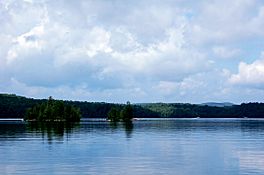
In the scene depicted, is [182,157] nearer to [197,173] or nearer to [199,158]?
[199,158]

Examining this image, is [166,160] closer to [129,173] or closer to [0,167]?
[129,173]

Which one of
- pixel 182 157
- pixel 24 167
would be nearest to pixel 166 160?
pixel 182 157

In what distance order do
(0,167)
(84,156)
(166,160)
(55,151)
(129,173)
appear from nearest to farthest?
1. (129,173)
2. (0,167)
3. (166,160)
4. (84,156)
5. (55,151)

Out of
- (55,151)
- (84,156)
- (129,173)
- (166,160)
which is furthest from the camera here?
(55,151)

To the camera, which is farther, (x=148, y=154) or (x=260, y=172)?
(x=148, y=154)

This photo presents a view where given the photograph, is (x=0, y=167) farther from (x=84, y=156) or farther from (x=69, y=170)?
(x=84, y=156)

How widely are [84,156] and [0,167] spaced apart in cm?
1463

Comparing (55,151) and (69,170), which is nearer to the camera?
(69,170)

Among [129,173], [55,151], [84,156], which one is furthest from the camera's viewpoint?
[55,151]

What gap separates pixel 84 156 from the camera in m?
67.4

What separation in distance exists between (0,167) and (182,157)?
926 inches

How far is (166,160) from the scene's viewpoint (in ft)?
205

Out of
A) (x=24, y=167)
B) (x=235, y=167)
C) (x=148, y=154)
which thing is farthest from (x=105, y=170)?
(x=148, y=154)

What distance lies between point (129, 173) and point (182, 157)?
17.4 meters
